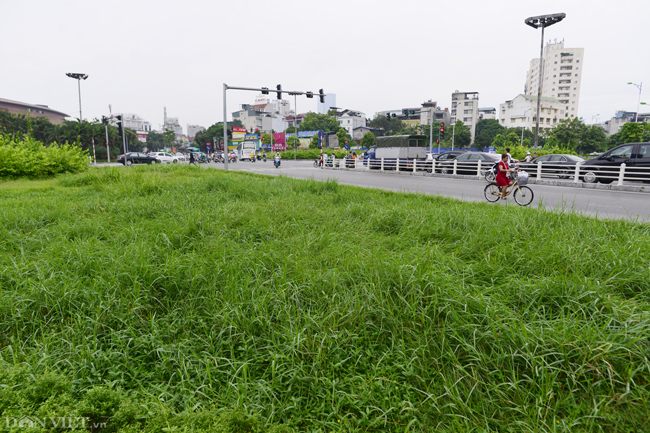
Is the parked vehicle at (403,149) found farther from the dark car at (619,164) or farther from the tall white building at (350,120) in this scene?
the tall white building at (350,120)

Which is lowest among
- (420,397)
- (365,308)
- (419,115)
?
(420,397)

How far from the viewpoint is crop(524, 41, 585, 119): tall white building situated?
104562 millimetres

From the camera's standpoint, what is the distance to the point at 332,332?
2816 millimetres

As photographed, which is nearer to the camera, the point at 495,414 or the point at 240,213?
the point at 495,414

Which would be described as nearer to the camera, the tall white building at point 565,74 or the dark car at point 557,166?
the dark car at point 557,166

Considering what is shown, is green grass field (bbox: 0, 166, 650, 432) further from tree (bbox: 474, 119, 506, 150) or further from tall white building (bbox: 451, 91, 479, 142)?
tall white building (bbox: 451, 91, 479, 142)

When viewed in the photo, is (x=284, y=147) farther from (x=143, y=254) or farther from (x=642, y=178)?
(x=143, y=254)

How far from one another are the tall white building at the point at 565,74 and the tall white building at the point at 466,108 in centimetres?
2298

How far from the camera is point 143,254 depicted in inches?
157

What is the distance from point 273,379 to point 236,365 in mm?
350

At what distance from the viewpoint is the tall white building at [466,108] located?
3954 inches

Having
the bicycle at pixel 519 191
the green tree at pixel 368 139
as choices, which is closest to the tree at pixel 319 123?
the green tree at pixel 368 139

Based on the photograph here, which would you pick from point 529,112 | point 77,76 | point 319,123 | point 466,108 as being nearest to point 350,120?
point 319,123

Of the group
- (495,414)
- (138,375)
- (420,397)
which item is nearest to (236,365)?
(138,375)
